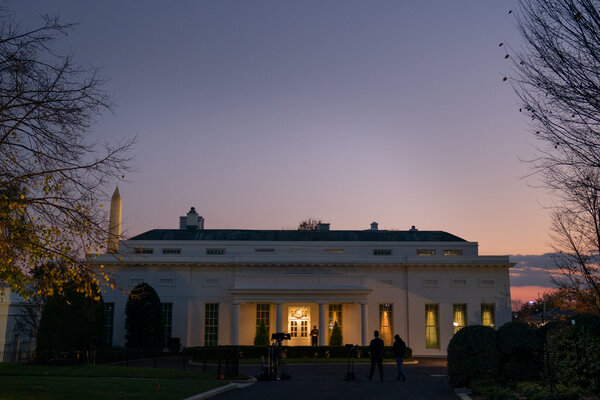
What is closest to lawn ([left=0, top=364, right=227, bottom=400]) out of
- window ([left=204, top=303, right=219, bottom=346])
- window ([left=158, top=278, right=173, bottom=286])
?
window ([left=204, top=303, right=219, bottom=346])

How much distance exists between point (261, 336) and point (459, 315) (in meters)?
14.6

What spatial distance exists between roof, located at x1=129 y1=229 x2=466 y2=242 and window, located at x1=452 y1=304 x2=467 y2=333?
7070 mm

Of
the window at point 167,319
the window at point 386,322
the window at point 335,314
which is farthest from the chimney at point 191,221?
the window at point 386,322

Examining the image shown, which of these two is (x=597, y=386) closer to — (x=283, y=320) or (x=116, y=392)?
(x=116, y=392)

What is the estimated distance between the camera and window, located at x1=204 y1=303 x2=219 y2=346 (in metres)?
43.5

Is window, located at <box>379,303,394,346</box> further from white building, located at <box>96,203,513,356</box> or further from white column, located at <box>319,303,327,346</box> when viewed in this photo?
white column, located at <box>319,303,327,346</box>

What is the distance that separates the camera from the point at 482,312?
4419 cm

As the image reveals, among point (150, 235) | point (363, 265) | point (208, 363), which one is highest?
point (150, 235)

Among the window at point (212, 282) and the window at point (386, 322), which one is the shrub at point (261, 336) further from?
the window at point (386, 322)

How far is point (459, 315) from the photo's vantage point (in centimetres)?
4412

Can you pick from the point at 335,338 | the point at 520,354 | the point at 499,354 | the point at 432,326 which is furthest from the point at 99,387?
the point at 432,326

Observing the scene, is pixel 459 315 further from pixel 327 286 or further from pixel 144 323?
pixel 144 323

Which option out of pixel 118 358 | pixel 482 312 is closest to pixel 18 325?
pixel 118 358

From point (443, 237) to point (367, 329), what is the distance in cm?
1244
